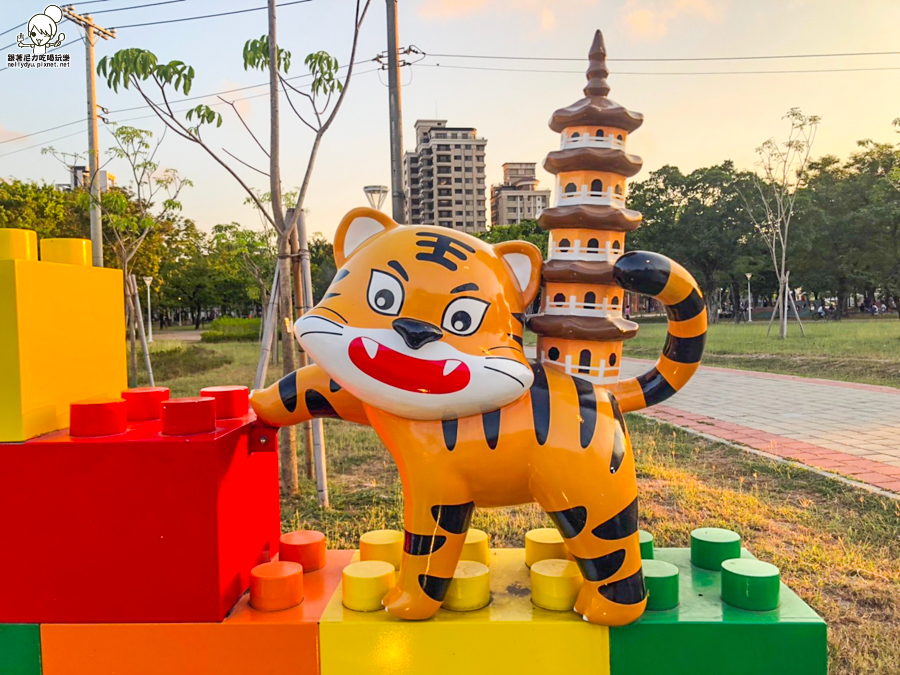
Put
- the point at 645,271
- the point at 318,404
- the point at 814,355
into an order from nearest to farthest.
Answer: the point at 645,271 → the point at 318,404 → the point at 814,355

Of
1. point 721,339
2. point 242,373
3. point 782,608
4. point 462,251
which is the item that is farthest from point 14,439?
point 721,339

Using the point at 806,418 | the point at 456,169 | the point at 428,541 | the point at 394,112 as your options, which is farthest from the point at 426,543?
the point at 456,169

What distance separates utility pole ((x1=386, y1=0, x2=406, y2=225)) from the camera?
5543mm

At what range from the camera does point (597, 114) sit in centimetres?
190

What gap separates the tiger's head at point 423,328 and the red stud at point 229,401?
2.00 feet

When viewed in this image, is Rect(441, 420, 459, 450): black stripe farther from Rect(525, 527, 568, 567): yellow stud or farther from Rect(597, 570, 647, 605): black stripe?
Rect(525, 527, 568, 567): yellow stud

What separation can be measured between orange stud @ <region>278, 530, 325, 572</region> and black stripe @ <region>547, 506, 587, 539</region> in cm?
94

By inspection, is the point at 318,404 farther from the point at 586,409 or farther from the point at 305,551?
the point at 586,409

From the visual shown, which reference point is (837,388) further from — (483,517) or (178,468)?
(178,468)

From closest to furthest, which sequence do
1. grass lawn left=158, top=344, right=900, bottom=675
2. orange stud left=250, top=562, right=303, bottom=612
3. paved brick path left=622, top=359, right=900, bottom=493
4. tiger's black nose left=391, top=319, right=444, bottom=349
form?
tiger's black nose left=391, top=319, right=444, bottom=349
orange stud left=250, top=562, right=303, bottom=612
grass lawn left=158, top=344, right=900, bottom=675
paved brick path left=622, top=359, right=900, bottom=493

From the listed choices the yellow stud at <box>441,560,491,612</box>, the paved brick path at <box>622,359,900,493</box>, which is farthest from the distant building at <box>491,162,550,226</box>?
the yellow stud at <box>441,560,491,612</box>

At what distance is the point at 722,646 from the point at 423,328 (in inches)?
46.7

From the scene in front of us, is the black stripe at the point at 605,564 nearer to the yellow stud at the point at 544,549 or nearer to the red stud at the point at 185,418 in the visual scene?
the yellow stud at the point at 544,549

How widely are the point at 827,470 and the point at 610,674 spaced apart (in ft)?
15.0
